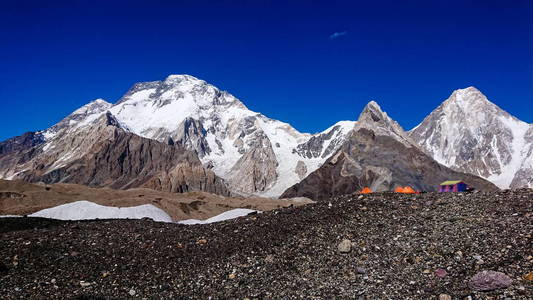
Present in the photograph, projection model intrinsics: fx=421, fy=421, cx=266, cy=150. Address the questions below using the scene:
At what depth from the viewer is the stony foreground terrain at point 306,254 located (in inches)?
437

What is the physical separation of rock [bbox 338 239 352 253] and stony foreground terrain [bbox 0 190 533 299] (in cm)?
5

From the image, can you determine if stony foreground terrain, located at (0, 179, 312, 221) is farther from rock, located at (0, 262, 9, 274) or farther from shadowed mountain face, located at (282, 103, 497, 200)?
shadowed mountain face, located at (282, 103, 497, 200)

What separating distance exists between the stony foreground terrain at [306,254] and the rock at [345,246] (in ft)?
0.15

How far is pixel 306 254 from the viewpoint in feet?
43.5

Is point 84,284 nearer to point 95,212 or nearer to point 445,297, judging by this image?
point 445,297

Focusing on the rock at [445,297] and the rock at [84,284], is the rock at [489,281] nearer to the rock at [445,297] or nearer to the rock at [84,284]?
the rock at [445,297]

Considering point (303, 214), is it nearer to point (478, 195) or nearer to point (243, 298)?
point (243, 298)

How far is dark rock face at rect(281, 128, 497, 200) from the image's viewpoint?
164000 mm

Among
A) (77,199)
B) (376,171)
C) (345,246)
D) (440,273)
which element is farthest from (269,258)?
(376,171)

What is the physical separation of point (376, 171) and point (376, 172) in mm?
749

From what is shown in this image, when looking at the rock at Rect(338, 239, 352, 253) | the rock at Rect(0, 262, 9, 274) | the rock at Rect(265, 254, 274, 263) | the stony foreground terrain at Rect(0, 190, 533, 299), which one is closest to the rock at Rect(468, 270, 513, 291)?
the stony foreground terrain at Rect(0, 190, 533, 299)

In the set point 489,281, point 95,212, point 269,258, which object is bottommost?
point 489,281

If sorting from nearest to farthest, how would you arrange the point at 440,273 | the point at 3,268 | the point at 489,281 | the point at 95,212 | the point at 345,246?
the point at 489,281 → the point at 440,273 → the point at 3,268 → the point at 345,246 → the point at 95,212

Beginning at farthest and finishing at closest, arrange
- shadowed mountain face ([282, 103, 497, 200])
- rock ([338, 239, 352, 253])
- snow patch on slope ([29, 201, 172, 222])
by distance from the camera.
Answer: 1. shadowed mountain face ([282, 103, 497, 200])
2. snow patch on slope ([29, 201, 172, 222])
3. rock ([338, 239, 352, 253])
